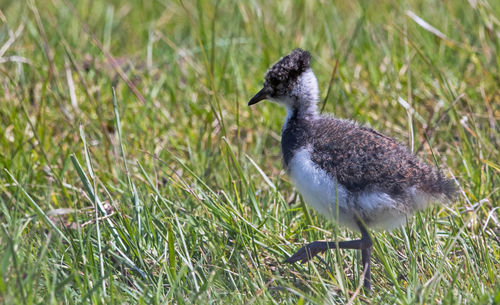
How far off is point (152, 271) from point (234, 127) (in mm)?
1913

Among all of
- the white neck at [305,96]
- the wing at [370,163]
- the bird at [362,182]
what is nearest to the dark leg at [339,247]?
the bird at [362,182]

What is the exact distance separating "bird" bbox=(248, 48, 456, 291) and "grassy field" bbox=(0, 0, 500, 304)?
0.14 m

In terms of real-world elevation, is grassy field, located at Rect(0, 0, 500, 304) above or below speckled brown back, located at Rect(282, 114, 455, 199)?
Result: below

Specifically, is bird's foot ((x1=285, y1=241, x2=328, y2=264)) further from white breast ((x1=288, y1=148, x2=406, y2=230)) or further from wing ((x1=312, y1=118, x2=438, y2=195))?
wing ((x1=312, y1=118, x2=438, y2=195))

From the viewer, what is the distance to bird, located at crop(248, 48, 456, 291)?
9.48 ft

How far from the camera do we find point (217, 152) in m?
4.26

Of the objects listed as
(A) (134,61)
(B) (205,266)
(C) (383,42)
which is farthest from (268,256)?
(A) (134,61)

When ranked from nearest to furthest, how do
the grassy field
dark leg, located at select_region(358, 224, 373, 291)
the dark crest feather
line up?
the grassy field
dark leg, located at select_region(358, 224, 373, 291)
the dark crest feather

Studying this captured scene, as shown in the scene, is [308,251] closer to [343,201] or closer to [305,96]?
[343,201]

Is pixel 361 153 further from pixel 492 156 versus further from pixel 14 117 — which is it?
pixel 14 117

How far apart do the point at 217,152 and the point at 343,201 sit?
1465 millimetres

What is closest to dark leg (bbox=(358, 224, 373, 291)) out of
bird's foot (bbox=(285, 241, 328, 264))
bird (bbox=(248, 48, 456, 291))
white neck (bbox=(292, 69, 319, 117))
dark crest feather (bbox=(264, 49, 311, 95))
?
bird (bbox=(248, 48, 456, 291))

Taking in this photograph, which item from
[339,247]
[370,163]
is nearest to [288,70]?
[370,163]

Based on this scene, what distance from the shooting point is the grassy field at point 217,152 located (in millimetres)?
2738
